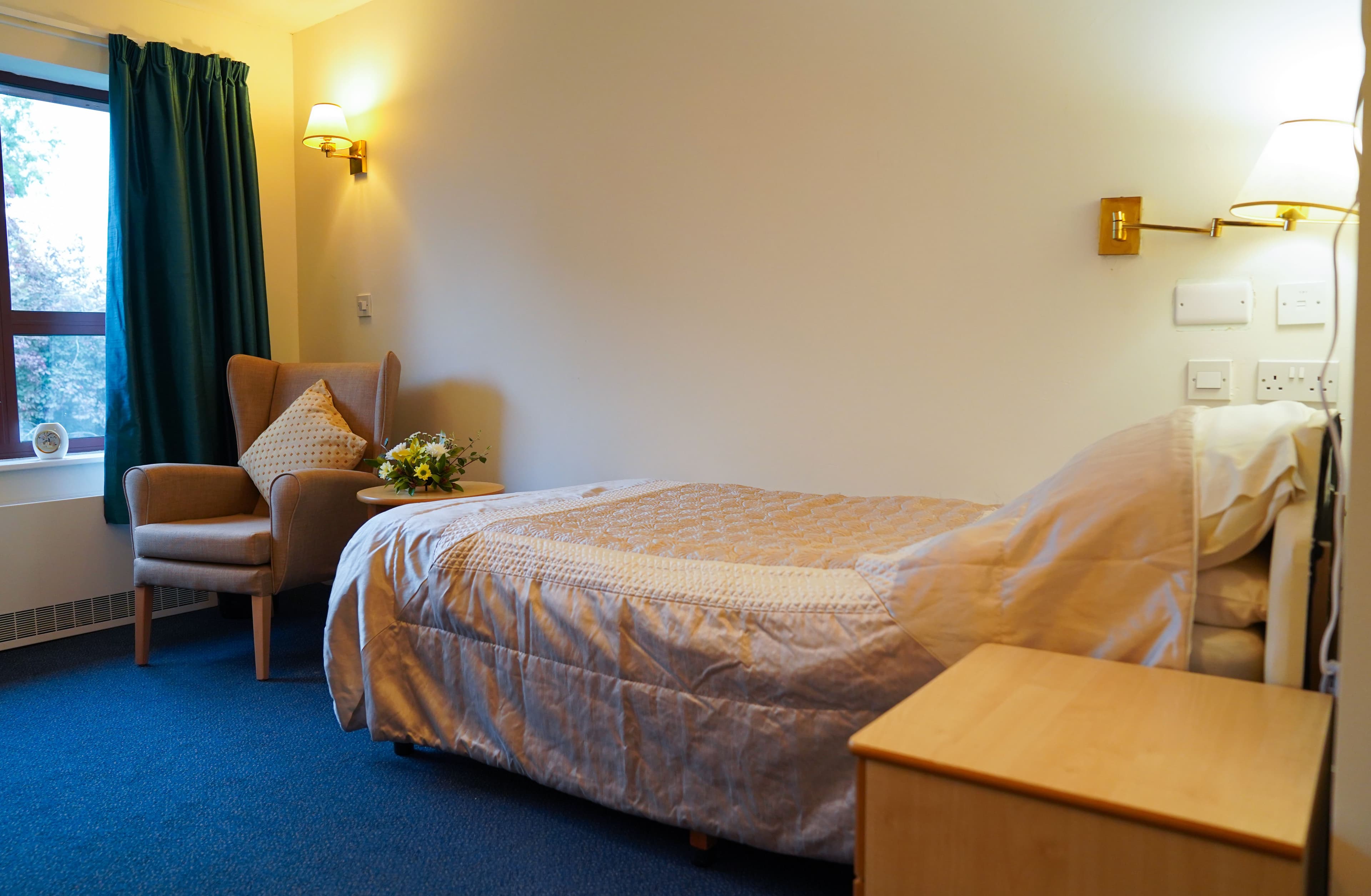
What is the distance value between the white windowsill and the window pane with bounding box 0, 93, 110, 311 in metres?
0.60

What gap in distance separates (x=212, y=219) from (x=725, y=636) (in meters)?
3.36

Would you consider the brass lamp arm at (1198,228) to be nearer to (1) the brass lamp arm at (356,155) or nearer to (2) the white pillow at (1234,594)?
(2) the white pillow at (1234,594)

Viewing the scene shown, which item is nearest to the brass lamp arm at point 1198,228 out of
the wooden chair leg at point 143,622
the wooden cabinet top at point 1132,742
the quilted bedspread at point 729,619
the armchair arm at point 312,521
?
the quilted bedspread at point 729,619

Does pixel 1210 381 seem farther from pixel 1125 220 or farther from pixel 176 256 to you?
pixel 176 256

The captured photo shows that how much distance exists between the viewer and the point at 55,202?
3680 millimetres

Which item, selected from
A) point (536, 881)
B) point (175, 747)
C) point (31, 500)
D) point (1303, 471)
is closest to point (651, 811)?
point (536, 881)

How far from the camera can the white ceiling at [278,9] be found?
3.85 m

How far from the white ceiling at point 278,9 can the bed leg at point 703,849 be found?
371 cm

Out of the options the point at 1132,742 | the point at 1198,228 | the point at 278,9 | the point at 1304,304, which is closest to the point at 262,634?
the point at 1132,742

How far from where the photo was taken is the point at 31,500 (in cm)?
347

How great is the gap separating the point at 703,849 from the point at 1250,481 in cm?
114

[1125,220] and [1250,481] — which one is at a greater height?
[1125,220]

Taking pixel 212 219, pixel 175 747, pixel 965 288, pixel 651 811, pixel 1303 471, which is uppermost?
pixel 212 219

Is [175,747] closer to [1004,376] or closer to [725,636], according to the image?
[725,636]
